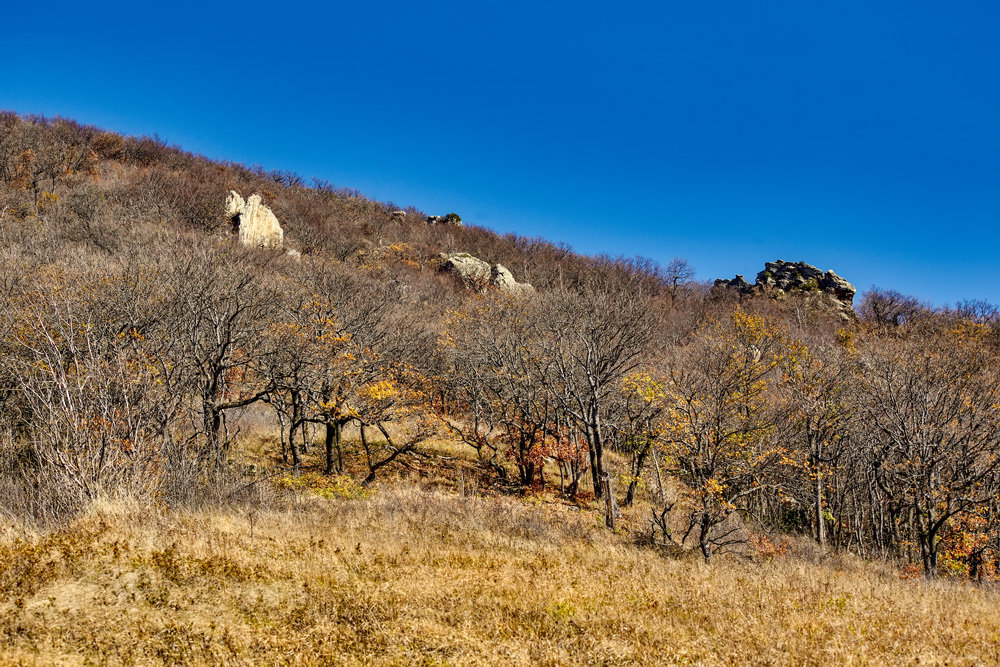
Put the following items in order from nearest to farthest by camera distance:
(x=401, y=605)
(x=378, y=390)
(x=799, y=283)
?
1. (x=401, y=605)
2. (x=378, y=390)
3. (x=799, y=283)

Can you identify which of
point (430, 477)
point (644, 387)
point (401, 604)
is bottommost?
point (430, 477)

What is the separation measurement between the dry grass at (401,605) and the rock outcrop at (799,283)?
64872 millimetres

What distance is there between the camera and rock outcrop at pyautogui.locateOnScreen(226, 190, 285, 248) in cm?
3947

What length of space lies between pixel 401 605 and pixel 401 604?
45 millimetres

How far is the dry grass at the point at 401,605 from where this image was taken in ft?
18.1

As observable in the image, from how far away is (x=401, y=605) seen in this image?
6590 mm

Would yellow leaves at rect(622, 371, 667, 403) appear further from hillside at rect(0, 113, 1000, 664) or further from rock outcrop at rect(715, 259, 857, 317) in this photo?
rock outcrop at rect(715, 259, 857, 317)

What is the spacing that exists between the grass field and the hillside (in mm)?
46

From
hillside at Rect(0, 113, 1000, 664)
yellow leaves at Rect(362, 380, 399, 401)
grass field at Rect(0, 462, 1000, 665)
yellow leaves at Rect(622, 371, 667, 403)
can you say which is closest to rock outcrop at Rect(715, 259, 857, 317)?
hillside at Rect(0, 113, 1000, 664)

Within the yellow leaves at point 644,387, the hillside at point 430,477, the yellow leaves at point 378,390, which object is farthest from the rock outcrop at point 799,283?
the yellow leaves at point 378,390

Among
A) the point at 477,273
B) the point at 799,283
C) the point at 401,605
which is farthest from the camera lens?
the point at 799,283

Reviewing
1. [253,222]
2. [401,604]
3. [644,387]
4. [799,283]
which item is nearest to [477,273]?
[253,222]

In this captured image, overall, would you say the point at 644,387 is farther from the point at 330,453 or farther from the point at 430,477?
the point at 330,453

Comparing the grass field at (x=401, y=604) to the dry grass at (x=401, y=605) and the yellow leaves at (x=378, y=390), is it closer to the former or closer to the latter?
the dry grass at (x=401, y=605)
